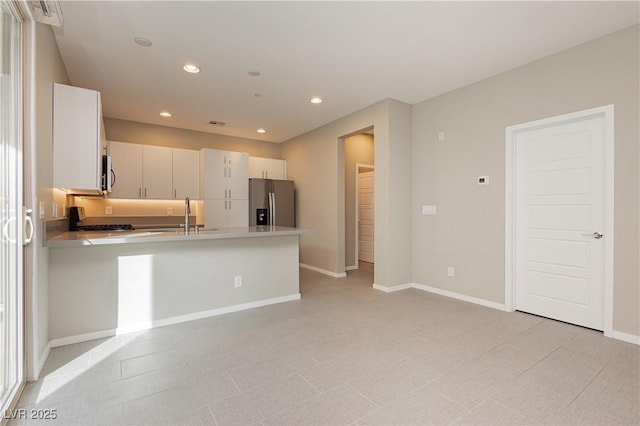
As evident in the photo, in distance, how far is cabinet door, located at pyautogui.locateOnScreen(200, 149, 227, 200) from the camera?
565cm

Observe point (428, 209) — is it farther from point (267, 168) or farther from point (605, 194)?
point (267, 168)

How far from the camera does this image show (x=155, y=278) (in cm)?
304

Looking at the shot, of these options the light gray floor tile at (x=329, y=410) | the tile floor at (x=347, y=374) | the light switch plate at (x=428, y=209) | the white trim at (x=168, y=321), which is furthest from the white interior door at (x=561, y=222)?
the white trim at (x=168, y=321)

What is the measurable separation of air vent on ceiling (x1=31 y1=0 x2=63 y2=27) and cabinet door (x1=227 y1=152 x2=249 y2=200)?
3.78m

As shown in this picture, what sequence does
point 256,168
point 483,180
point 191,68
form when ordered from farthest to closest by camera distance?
point 256,168 < point 483,180 < point 191,68

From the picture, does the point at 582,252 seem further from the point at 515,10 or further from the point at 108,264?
the point at 108,264

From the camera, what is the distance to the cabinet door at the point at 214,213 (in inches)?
223

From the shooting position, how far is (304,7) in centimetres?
243

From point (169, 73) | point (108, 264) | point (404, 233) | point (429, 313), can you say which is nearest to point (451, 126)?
point (404, 233)

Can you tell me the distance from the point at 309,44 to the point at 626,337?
12.8ft

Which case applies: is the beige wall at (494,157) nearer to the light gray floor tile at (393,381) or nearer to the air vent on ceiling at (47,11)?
the light gray floor tile at (393,381)

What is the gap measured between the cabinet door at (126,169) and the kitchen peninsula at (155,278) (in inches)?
83.0

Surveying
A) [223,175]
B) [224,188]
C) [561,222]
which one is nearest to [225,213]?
[224,188]

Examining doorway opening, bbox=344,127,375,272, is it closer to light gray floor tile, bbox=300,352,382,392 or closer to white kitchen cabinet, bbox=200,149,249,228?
white kitchen cabinet, bbox=200,149,249,228
